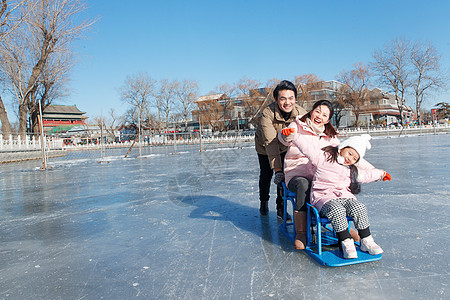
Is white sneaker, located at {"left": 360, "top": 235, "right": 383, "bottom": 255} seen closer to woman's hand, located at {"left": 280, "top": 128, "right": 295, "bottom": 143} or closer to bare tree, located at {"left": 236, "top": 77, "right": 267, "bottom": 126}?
woman's hand, located at {"left": 280, "top": 128, "right": 295, "bottom": 143}

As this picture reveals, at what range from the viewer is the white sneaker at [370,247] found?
2.19 meters

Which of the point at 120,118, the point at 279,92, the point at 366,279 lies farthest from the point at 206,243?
the point at 120,118

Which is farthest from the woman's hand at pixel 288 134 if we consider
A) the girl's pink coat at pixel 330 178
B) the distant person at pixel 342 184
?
the girl's pink coat at pixel 330 178

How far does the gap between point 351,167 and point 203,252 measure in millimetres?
1333

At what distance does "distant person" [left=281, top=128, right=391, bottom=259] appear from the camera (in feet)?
7.09

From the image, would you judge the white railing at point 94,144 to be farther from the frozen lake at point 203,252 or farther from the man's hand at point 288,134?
the man's hand at point 288,134

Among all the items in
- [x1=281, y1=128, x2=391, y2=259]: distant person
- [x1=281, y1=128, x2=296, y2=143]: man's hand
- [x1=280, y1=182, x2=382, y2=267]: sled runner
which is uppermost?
[x1=281, y1=128, x2=296, y2=143]: man's hand

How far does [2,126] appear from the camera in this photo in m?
19.5

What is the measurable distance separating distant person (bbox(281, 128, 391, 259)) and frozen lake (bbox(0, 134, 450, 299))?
19cm

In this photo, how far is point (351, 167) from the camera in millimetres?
2375

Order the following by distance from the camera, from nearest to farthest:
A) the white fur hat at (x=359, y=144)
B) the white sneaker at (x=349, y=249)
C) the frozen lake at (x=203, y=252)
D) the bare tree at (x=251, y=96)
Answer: the frozen lake at (x=203, y=252)
the white sneaker at (x=349, y=249)
the white fur hat at (x=359, y=144)
the bare tree at (x=251, y=96)

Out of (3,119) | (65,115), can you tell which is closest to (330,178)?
(3,119)

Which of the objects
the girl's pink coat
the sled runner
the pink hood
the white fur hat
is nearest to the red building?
the pink hood

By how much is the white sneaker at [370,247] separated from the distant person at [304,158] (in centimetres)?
28
